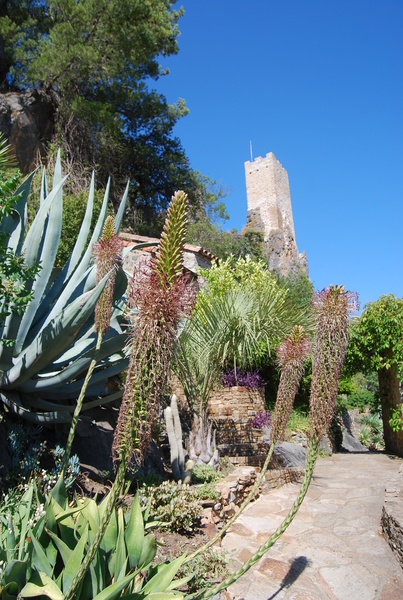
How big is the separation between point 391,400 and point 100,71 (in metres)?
12.3

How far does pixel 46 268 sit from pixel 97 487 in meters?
2.29

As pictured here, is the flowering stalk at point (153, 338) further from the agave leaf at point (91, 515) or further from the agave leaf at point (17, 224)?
the agave leaf at point (17, 224)

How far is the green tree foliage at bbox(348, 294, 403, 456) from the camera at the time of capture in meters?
10.1

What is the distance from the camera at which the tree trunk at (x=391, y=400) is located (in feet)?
34.2

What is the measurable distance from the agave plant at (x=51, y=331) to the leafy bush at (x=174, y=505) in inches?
43.6

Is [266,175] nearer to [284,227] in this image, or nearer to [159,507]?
[284,227]

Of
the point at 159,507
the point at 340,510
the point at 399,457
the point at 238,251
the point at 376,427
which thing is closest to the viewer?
the point at 159,507

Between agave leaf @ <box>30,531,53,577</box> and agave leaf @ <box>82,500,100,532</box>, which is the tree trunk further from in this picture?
agave leaf @ <box>30,531,53,577</box>

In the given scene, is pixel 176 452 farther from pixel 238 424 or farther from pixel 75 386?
pixel 238 424

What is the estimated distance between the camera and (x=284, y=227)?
35.6 meters

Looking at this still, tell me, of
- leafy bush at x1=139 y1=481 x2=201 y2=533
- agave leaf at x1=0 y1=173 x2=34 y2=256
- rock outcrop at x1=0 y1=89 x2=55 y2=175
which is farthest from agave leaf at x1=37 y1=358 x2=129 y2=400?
rock outcrop at x1=0 y1=89 x2=55 y2=175

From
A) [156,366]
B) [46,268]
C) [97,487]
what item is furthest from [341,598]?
[46,268]

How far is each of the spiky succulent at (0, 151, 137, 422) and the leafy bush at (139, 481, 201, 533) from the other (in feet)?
3.57

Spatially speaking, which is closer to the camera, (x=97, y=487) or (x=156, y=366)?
(x=156, y=366)
